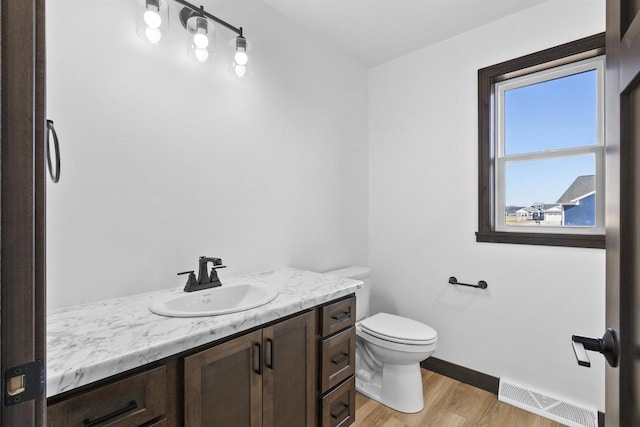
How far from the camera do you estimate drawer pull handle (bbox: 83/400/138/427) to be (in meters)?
0.77

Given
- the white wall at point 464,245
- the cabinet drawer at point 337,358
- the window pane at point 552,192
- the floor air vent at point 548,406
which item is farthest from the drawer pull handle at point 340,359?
the window pane at point 552,192

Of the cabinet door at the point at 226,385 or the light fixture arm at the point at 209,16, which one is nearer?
the cabinet door at the point at 226,385

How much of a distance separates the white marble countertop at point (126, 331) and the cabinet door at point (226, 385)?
0.06m

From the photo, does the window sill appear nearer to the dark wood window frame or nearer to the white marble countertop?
the dark wood window frame

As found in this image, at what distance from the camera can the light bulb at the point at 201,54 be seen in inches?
59.5

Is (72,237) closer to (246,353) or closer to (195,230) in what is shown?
(195,230)

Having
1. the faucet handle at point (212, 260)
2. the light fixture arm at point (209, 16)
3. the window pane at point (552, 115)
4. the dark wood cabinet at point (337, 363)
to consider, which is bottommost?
the dark wood cabinet at point (337, 363)

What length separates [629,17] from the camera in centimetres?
60

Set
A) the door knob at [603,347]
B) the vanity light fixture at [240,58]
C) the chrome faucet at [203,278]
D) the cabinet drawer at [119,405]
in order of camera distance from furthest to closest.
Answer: the vanity light fixture at [240,58]
the chrome faucet at [203,278]
the cabinet drawer at [119,405]
the door knob at [603,347]

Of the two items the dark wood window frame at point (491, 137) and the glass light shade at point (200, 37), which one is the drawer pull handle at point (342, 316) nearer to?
the dark wood window frame at point (491, 137)

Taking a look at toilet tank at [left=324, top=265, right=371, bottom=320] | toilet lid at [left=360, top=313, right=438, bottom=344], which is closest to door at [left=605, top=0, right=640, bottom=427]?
toilet lid at [left=360, top=313, right=438, bottom=344]

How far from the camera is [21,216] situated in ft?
1.54

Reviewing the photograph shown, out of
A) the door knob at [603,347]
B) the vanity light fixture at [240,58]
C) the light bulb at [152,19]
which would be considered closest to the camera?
the door knob at [603,347]

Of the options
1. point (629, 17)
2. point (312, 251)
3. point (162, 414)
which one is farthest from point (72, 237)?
point (629, 17)
